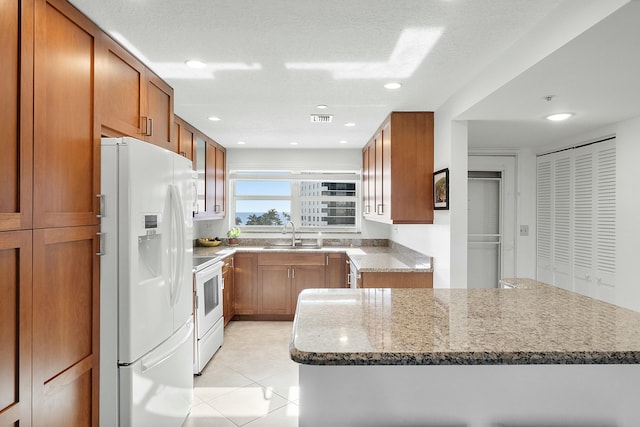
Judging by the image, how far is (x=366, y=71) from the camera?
2.35 meters

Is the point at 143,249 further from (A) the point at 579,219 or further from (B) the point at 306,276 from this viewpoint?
(A) the point at 579,219

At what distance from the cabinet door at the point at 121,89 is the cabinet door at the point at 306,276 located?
9.38ft

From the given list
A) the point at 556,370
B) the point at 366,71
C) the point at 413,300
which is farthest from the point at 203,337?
the point at 556,370

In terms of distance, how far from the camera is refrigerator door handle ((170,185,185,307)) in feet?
7.31

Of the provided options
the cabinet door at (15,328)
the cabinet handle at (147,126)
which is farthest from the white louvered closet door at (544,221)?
the cabinet door at (15,328)

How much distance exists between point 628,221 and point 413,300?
7.70ft

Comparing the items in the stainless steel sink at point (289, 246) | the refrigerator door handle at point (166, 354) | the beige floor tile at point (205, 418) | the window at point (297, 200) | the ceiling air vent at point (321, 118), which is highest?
the ceiling air vent at point (321, 118)

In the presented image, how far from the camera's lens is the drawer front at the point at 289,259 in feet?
15.4

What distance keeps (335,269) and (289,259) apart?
1.91ft

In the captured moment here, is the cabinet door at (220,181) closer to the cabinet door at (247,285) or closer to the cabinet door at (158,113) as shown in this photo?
the cabinet door at (247,285)

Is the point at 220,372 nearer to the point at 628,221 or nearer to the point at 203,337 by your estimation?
the point at 203,337

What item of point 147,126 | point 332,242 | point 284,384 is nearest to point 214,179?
point 332,242

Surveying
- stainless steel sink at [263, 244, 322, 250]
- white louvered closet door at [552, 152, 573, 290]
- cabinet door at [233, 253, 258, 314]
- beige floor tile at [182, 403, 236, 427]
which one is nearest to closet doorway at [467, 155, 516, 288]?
white louvered closet door at [552, 152, 573, 290]

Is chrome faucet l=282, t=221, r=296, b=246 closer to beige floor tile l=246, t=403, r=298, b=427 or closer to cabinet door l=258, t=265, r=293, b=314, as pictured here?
cabinet door l=258, t=265, r=293, b=314
